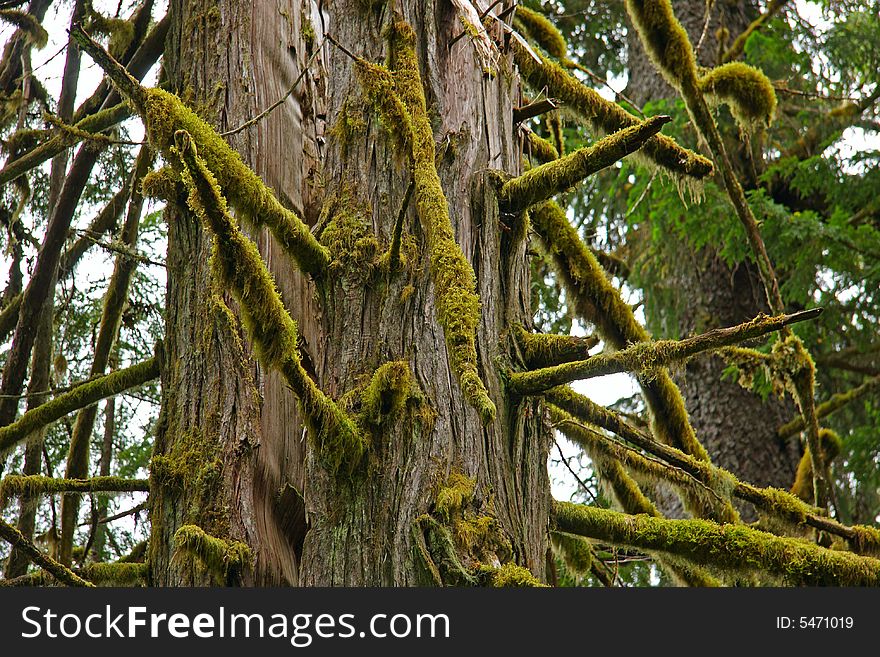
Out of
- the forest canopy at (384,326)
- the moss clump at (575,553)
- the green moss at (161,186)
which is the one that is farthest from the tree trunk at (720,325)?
the green moss at (161,186)

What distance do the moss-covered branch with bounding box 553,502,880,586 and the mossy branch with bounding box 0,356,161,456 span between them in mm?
1475

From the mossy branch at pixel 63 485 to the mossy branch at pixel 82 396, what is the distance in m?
0.21

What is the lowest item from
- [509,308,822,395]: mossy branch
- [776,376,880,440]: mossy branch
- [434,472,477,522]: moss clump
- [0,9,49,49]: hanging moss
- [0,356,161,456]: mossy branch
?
[434,472,477,522]: moss clump

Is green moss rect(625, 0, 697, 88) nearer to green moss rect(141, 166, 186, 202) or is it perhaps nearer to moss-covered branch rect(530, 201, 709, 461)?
moss-covered branch rect(530, 201, 709, 461)

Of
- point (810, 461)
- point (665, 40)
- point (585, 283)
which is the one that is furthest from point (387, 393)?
point (810, 461)

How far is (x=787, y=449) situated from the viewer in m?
6.62

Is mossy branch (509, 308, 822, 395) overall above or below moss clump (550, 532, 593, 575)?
above

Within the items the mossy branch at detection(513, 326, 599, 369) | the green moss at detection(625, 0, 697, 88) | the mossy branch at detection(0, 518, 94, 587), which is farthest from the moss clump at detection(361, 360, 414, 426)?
the green moss at detection(625, 0, 697, 88)

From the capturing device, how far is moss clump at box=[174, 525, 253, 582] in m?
2.36

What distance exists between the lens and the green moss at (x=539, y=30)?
370 centimetres

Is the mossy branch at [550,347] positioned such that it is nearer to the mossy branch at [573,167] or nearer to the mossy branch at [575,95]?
the mossy branch at [573,167]

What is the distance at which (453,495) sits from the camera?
6.97 feet

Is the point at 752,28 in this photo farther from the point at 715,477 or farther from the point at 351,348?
the point at 351,348

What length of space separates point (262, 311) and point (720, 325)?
5840 millimetres
